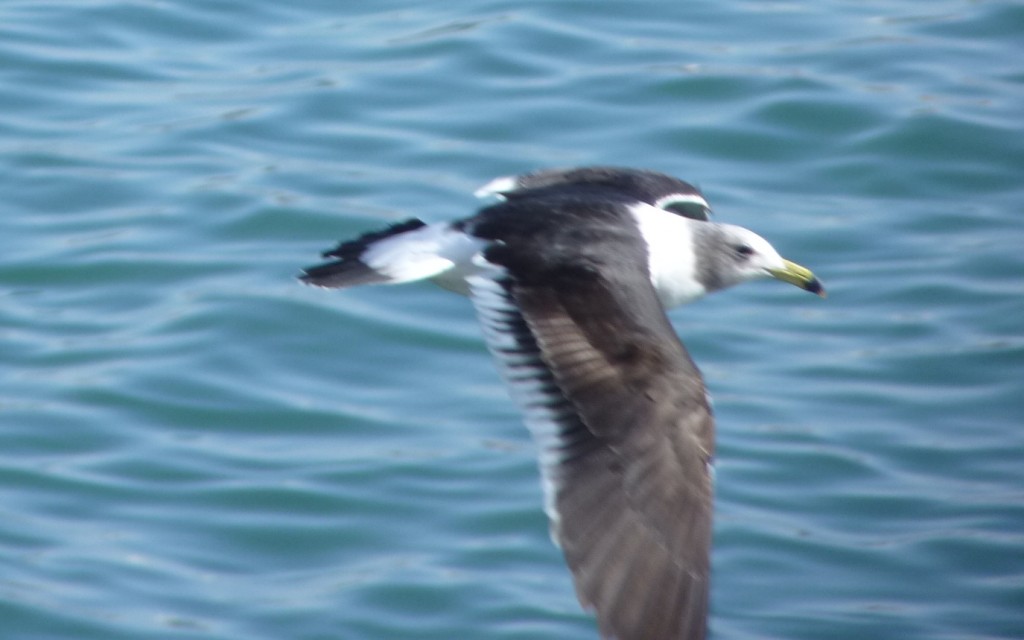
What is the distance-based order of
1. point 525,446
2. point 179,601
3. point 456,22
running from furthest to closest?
1. point 456,22
2. point 525,446
3. point 179,601

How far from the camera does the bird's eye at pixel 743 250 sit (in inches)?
255

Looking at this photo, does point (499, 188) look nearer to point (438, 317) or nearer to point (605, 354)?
point (438, 317)

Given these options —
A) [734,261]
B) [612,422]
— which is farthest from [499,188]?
[612,422]

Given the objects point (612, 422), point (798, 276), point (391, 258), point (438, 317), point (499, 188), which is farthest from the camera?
point (438, 317)

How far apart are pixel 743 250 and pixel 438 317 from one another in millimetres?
2165

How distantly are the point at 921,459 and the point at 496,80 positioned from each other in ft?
11.9

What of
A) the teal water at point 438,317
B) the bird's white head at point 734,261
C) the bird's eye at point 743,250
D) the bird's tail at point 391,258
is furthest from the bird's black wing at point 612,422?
the teal water at point 438,317

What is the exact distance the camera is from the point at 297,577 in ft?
22.9

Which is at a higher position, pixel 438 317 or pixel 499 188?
pixel 499 188

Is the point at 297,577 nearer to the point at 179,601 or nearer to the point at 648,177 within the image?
the point at 179,601

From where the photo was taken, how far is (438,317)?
8.36 meters

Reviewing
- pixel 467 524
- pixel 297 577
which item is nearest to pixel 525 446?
pixel 467 524

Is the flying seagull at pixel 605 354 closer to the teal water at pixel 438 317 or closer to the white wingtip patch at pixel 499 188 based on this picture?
the white wingtip patch at pixel 499 188

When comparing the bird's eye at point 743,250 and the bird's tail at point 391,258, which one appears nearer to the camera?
the bird's tail at point 391,258
